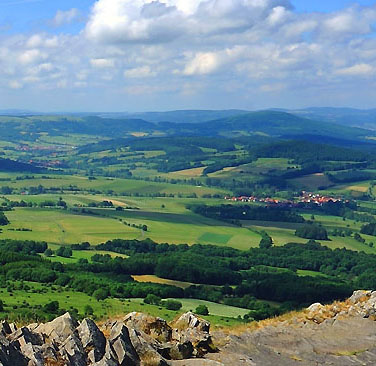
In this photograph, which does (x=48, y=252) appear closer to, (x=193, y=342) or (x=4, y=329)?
(x=193, y=342)

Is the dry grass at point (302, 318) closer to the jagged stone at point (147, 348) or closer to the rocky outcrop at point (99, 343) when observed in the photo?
the rocky outcrop at point (99, 343)

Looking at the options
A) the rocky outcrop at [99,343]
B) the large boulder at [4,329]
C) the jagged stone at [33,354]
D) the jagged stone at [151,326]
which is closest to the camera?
the jagged stone at [33,354]

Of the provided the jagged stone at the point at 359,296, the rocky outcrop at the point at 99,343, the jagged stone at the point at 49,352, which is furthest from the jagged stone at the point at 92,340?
the jagged stone at the point at 359,296

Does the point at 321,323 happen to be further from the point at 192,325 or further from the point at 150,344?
the point at 150,344

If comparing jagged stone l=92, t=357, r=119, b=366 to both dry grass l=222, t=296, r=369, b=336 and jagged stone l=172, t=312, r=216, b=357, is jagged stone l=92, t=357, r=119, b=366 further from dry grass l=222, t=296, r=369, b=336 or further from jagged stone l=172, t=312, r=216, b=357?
dry grass l=222, t=296, r=369, b=336

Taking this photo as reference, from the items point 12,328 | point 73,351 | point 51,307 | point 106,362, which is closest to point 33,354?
point 73,351

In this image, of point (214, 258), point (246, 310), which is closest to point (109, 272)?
point (214, 258)
